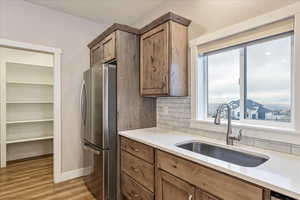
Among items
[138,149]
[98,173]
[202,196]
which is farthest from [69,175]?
[202,196]

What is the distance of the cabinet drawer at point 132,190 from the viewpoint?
1598 mm

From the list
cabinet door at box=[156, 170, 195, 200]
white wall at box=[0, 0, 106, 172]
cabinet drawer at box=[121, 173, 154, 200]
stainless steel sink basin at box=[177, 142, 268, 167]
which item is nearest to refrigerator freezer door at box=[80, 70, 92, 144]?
white wall at box=[0, 0, 106, 172]

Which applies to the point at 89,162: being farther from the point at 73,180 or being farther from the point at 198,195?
the point at 198,195

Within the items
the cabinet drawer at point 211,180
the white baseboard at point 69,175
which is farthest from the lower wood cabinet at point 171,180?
the white baseboard at point 69,175

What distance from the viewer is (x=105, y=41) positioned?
7.62 feet

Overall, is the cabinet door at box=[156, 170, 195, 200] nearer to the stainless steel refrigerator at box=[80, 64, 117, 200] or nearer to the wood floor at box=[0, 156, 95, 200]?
the stainless steel refrigerator at box=[80, 64, 117, 200]

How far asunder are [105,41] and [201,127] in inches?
66.5

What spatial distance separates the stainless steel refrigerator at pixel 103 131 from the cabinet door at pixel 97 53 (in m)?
0.46

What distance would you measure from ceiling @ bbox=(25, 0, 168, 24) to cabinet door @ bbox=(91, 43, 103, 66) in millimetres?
563

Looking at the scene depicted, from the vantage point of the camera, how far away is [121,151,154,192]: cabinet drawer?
1.56 metres

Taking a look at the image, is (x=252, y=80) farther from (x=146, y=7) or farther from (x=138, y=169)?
(x=146, y=7)

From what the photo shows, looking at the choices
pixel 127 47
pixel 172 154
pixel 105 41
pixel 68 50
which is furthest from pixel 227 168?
pixel 68 50

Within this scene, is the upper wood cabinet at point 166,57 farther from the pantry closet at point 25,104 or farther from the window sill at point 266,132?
the pantry closet at point 25,104

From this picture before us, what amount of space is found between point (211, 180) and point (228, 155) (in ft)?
1.70
